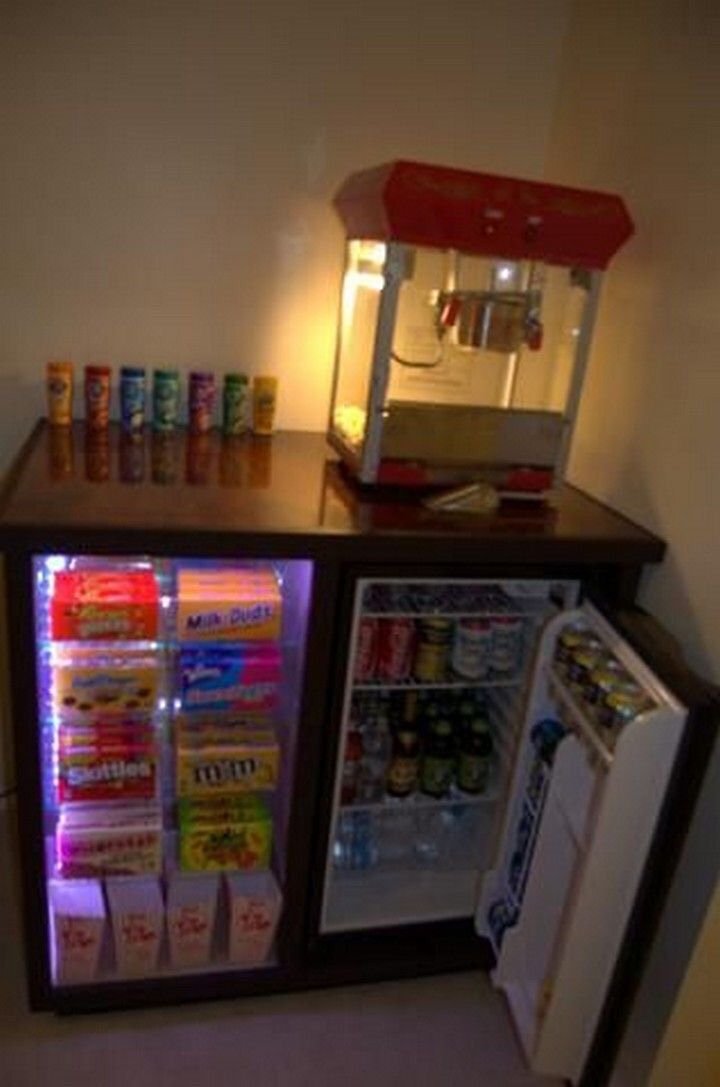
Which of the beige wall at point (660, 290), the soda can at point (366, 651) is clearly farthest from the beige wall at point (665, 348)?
the soda can at point (366, 651)

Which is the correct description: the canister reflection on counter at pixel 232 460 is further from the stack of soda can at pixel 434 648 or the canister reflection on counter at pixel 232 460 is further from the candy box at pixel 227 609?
the stack of soda can at pixel 434 648

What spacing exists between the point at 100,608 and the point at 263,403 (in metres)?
0.64

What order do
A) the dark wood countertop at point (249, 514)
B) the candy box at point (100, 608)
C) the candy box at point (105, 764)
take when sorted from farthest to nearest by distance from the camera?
the candy box at point (105, 764) < the candy box at point (100, 608) < the dark wood countertop at point (249, 514)

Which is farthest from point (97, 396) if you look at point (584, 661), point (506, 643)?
point (584, 661)

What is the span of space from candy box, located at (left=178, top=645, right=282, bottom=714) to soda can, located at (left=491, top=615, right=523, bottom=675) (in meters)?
0.40

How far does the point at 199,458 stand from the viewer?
1.47 m

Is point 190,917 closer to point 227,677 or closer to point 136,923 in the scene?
point 136,923

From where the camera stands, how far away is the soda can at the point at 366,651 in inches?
54.0

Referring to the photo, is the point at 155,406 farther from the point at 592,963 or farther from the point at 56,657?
the point at 592,963

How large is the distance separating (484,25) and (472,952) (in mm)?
1857

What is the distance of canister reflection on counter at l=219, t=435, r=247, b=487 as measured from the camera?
4.43ft

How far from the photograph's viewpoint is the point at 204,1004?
144cm

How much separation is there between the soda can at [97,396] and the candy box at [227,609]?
17.8 inches

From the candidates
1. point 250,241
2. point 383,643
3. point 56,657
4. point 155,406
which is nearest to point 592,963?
point 383,643
